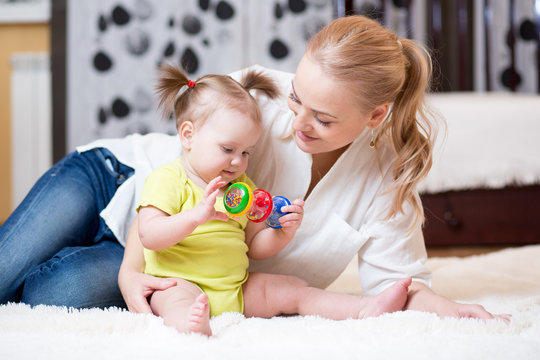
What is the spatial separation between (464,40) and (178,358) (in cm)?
279

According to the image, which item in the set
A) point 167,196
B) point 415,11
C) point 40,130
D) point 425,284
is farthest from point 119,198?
point 415,11

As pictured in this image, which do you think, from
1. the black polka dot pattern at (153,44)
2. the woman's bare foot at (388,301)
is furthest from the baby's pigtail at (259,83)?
the black polka dot pattern at (153,44)

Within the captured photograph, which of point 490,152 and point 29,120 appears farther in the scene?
point 29,120

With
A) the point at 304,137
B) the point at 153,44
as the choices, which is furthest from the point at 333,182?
the point at 153,44

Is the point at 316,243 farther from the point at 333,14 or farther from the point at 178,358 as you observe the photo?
the point at 333,14

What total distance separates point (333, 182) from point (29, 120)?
221 centimetres

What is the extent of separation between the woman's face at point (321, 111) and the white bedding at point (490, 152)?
113cm

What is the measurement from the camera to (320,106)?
3.27 ft

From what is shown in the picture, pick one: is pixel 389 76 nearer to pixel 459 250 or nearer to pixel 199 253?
pixel 199 253

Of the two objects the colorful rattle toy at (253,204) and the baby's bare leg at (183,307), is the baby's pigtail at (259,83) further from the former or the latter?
the baby's bare leg at (183,307)

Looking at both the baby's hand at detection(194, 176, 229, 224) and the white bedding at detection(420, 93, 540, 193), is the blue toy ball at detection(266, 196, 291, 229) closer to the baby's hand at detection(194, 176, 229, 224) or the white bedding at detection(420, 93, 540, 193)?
the baby's hand at detection(194, 176, 229, 224)

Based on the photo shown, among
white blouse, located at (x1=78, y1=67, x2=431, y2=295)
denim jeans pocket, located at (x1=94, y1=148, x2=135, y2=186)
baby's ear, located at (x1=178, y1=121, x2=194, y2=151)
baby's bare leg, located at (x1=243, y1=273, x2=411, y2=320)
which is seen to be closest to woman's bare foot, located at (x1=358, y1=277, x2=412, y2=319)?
baby's bare leg, located at (x1=243, y1=273, x2=411, y2=320)

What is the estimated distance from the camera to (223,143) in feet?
3.32

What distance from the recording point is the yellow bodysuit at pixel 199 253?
996 mm
